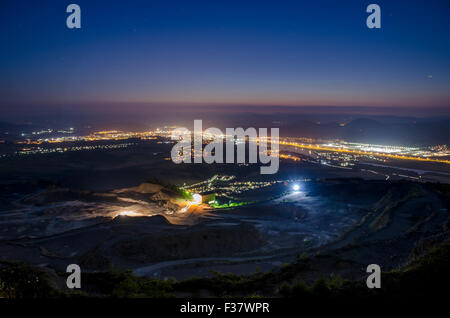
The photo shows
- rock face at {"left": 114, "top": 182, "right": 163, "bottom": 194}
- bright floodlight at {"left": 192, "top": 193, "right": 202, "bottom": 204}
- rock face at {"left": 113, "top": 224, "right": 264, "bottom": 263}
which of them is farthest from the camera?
rock face at {"left": 114, "top": 182, "right": 163, "bottom": 194}

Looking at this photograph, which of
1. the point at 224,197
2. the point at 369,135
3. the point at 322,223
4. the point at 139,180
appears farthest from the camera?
the point at 369,135

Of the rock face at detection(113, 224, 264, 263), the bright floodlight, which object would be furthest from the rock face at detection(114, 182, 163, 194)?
the rock face at detection(113, 224, 264, 263)

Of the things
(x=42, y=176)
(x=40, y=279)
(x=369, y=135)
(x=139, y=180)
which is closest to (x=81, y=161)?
(x=42, y=176)

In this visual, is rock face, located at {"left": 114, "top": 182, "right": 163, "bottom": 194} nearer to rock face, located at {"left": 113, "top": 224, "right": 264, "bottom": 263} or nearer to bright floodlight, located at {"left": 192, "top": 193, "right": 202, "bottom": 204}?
bright floodlight, located at {"left": 192, "top": 193, "right": 202, "bottom": 204}

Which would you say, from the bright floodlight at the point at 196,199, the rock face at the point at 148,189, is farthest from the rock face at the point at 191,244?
the rock face at the point at 148,189

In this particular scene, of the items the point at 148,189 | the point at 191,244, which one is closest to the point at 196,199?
the point at 148,189

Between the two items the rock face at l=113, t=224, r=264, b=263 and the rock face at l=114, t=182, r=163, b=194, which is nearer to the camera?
the rock face at l=113, t=224, r=264, b=263

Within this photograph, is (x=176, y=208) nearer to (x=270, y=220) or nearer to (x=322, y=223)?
(x=270, y=220)

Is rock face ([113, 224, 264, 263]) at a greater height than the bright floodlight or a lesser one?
greater

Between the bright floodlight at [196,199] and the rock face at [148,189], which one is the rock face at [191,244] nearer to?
the bright floodlight at [196,199]
